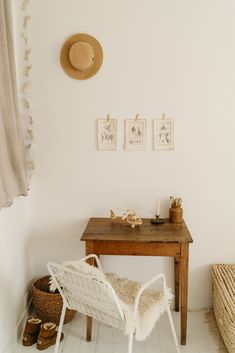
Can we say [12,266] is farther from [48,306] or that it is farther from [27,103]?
[27,103]

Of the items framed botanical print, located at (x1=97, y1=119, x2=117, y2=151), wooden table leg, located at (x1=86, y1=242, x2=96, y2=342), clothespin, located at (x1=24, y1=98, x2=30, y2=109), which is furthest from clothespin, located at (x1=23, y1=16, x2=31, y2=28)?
wooden table leg, located at (x1=86, y1=242, x2=96, y2=342)

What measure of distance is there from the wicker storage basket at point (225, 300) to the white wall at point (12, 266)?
1273mm

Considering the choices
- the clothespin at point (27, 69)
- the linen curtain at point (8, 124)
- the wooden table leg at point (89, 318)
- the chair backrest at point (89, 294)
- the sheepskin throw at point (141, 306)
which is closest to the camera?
the chair backrest at point (89, 294)

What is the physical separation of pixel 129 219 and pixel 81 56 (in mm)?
1103

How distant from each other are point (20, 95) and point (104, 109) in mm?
580

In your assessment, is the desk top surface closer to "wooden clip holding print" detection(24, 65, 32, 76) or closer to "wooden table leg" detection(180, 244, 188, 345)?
"wooden table leg" detection(180, 244, 188, 345)

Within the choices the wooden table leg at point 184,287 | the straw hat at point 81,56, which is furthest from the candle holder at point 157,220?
the straw hat at point 81,56

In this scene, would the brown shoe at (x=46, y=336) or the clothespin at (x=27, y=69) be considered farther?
the clothespin at (x=27, y=69)

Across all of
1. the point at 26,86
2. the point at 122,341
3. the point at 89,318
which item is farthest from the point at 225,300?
the point at 26,86

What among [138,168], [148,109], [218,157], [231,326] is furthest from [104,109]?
[231,326]

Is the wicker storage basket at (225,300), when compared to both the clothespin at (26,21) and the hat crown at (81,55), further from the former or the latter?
the clothespin at (26,21)

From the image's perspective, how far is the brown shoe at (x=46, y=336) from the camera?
1981 millimetres

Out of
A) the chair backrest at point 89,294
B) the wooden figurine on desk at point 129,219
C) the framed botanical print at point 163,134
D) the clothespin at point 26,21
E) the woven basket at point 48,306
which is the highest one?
the clothespin at point 26,21

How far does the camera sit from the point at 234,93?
7.29 feet
